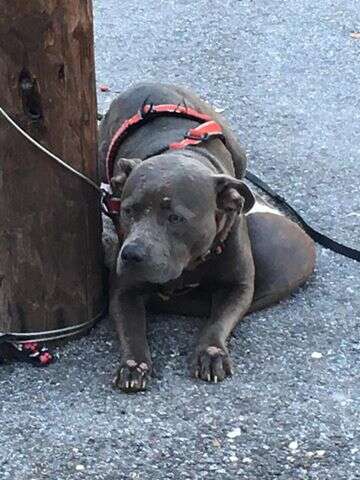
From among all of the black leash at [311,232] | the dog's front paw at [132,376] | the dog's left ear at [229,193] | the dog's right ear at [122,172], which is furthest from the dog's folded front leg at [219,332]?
the black leash at [311,232]

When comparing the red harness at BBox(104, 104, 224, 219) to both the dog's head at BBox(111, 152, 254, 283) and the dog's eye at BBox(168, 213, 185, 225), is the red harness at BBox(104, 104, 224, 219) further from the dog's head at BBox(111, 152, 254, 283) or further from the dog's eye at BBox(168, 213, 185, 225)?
the dog's eye at BBox(168, 213, 185, 225)

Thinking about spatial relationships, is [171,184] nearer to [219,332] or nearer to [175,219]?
[175,219]

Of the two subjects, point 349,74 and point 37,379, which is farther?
point 349,74

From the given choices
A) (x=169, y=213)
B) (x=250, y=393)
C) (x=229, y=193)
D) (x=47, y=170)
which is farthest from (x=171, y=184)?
(x=250, y=393)

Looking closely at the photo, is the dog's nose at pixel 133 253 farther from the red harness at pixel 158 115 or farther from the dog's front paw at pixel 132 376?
the red harness at pixel 158 115

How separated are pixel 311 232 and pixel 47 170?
165cm

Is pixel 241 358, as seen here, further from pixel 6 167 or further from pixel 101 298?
pixel 6 167

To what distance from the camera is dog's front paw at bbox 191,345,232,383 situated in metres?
4.27

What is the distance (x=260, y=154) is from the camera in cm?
637

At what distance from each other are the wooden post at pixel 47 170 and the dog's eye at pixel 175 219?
39 centimetres

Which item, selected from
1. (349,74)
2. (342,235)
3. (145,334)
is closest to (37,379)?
(145,334)

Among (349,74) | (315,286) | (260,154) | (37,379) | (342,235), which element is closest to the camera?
(37,379)

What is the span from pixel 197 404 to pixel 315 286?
1087 mm

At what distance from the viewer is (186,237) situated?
13.7 ft
